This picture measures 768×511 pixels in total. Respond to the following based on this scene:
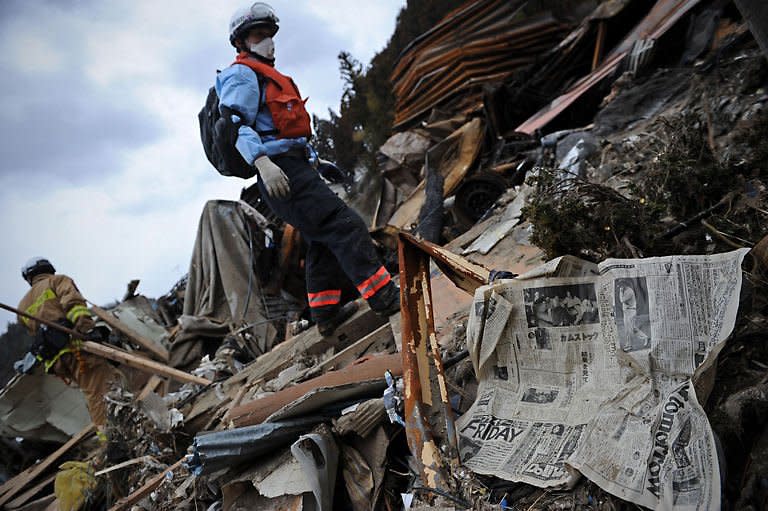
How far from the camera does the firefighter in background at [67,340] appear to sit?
4.08 m

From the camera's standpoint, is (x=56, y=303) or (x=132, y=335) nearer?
(x=56, y=303)

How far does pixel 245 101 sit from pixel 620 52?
3815mm

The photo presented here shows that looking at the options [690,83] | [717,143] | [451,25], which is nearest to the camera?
[717,143]

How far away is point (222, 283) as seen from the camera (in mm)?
5594

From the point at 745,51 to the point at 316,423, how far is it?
3373mm

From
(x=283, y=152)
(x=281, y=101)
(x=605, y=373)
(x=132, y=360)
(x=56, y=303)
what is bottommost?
(x=605, y=373)

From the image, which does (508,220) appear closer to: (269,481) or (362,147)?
(269,481)

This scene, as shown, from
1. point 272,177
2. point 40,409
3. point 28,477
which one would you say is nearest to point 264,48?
point 272,177

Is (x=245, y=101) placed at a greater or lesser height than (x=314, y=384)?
greater

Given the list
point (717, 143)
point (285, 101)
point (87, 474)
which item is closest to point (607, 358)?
point (717, 143)

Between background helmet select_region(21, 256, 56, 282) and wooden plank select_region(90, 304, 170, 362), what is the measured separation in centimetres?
97

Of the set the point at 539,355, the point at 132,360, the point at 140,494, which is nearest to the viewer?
the point at 539,355

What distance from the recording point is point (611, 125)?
136 inches

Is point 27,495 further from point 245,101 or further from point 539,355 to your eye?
point 539,355
